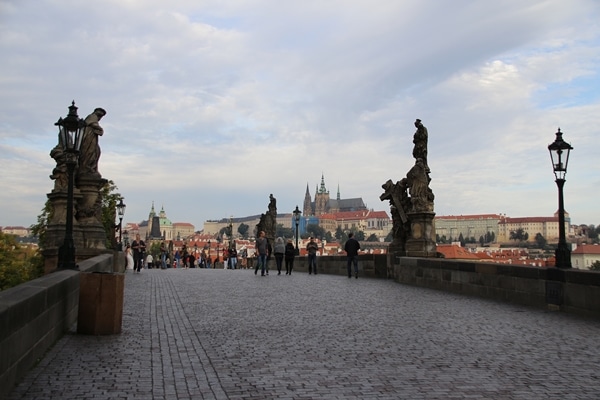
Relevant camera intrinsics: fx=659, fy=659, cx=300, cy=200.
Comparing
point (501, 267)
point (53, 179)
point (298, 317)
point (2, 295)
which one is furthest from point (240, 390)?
point (53, 179)

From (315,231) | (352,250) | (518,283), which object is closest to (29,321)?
(518,283)

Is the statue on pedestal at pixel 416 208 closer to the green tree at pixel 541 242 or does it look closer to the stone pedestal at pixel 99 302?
the stone pedestal at pixel 99 302

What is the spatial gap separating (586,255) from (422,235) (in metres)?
23.6

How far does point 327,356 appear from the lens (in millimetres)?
6488

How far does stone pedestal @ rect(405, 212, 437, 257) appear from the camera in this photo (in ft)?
62.6

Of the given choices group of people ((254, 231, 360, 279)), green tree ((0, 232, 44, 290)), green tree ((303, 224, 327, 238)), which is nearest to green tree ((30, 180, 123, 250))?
green tree ((0, 232, 44, 290))

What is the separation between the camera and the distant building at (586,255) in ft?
124

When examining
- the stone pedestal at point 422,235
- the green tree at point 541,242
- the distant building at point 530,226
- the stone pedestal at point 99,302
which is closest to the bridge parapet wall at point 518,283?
the stone pedestal at point 422,235

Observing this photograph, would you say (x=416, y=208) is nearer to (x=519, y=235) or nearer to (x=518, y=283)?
(x=518, y=283)

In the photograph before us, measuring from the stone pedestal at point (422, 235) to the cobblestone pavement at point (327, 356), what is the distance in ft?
25.9

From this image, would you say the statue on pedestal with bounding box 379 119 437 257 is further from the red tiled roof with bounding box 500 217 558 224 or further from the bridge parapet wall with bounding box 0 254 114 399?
the red tiled roof with bounding box 500 217 558 224

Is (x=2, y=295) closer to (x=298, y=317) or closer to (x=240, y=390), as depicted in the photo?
(x=240, y=390)

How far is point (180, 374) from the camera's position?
5.64 m

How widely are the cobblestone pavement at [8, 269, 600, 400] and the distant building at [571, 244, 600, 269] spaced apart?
2948cm
